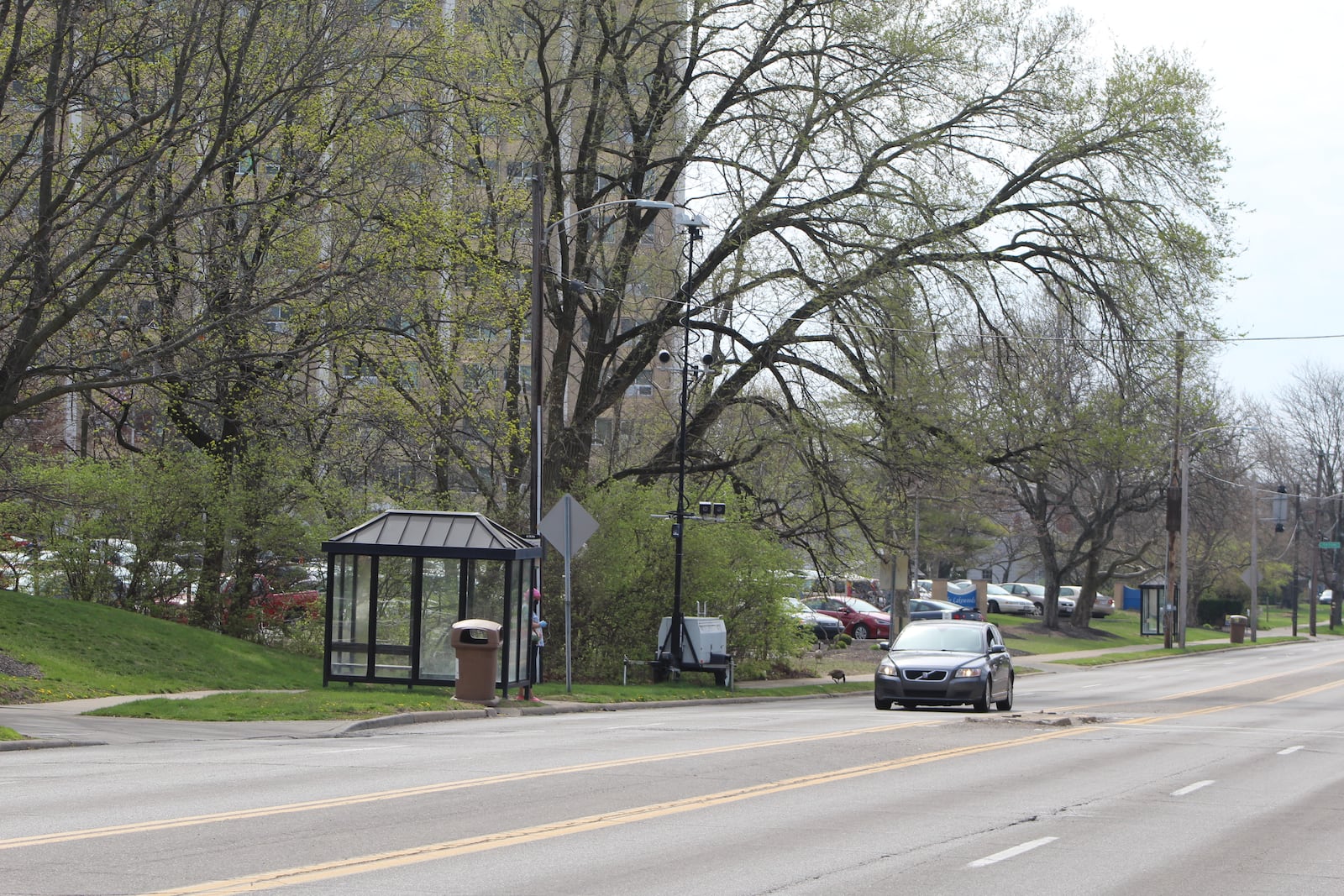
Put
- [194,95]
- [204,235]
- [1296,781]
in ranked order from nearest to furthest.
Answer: [1296,781], [194,95], [204,235]

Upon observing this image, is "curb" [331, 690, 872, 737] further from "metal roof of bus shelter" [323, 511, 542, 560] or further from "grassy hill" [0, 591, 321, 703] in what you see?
"grassy hill" [0, 591, 321, 703]

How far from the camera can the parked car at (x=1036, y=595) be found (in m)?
74.6

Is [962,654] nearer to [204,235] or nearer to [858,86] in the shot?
[858,86]

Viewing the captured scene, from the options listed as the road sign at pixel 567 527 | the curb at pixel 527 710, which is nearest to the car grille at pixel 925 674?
the curb at pixel 527 710

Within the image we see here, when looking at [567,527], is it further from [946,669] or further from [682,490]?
[946,669]

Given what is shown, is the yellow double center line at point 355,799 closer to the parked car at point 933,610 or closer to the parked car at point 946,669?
the parked car at point 946,669

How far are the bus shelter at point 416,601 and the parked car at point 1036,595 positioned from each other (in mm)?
54683

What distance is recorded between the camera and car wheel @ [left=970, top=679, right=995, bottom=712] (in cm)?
2361

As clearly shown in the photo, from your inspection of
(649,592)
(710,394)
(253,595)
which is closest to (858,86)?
(710,394)

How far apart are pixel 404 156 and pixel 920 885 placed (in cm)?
2108

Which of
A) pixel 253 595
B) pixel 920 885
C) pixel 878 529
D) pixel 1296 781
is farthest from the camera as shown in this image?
pixel 878 529

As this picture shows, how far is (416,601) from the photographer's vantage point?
23469mm

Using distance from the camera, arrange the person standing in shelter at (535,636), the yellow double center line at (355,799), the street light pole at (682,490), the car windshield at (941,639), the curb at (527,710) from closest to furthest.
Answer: the yellow double center line at (355,799)
the curb at (527,710)
the person standing in shelter at (535,636)
the car windshield at (941,639)
the street light pole at (682,490)

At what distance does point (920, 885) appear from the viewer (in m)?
8.36
